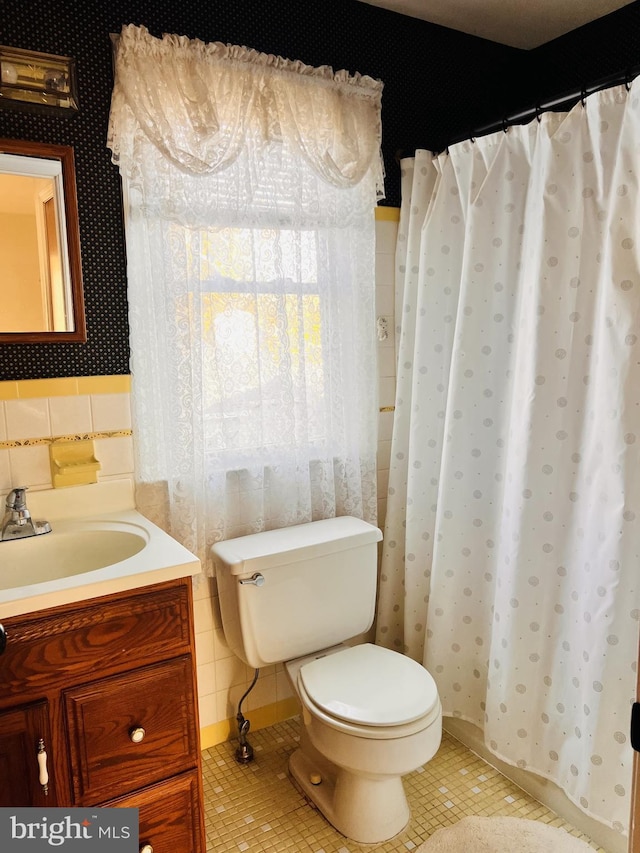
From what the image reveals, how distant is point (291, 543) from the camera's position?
75.9 inches

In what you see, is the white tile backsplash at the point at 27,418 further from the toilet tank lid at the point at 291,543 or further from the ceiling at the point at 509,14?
the ceiling at the point at 509,14

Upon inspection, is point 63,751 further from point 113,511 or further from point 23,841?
point 113,511

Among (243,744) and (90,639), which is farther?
(243,744)

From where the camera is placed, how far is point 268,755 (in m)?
2.12

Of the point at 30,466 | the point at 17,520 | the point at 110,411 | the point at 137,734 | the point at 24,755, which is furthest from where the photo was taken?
the point at 110,411

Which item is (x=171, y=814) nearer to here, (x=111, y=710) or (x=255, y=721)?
(x=111, y=710)

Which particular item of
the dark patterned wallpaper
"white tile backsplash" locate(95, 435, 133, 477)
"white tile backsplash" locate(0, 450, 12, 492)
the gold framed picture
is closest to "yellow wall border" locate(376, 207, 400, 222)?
the dark patterned wallpaper

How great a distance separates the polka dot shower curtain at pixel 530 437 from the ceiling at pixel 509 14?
0.48m

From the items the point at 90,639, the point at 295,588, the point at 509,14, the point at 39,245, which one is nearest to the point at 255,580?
the point at 295,588

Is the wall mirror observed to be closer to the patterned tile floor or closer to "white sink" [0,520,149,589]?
"white sink" [0,520,149,589]

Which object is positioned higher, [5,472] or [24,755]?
[5,472]

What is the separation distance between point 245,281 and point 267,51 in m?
0.70

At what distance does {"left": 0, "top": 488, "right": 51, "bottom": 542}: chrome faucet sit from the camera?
1601 millimetres

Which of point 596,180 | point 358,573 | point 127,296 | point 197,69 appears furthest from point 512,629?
point 197,69
